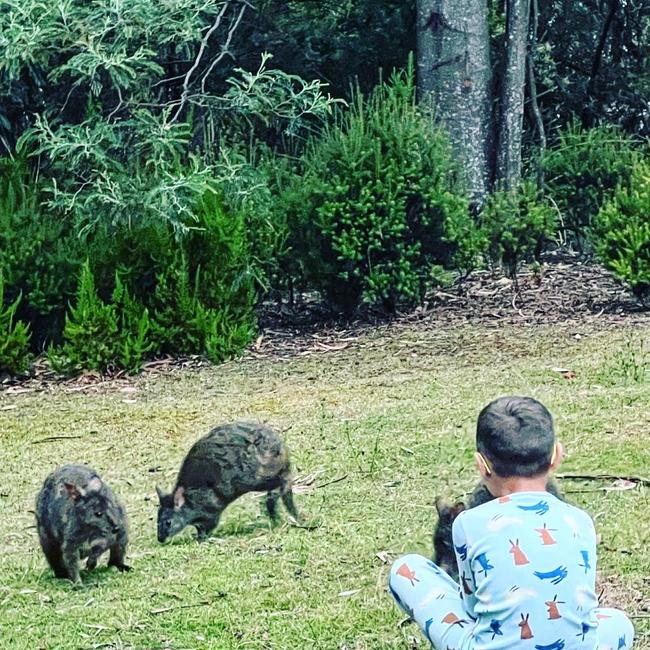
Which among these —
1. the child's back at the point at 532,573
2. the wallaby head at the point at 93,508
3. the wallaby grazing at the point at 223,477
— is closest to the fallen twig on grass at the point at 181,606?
the wallaby head at the point at 93,508

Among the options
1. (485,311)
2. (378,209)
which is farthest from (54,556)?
(485,311)

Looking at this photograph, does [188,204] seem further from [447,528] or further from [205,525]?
[447,528]

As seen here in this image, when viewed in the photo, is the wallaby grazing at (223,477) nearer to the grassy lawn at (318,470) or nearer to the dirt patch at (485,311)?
the grassy lawn at (318,470)

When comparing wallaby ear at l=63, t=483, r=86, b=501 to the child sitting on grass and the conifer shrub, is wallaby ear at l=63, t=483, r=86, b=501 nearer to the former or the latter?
the child sitting on grass

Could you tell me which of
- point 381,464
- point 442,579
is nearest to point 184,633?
point 442,579

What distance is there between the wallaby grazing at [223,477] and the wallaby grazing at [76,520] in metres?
0.65

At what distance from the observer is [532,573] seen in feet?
11.8

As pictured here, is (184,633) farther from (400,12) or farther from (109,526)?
(400,12)

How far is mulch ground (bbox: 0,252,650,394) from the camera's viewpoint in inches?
454

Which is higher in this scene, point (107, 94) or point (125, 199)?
point (107, 94)

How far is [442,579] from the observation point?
4113 millimetres

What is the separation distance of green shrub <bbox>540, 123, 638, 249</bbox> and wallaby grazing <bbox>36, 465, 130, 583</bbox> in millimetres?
9332

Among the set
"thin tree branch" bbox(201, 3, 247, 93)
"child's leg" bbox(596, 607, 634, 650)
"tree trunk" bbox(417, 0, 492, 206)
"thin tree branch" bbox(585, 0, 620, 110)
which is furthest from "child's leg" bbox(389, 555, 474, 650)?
"thin tree branch" bbox(585, 0, 620, 110)

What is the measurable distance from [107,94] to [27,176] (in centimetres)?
107
